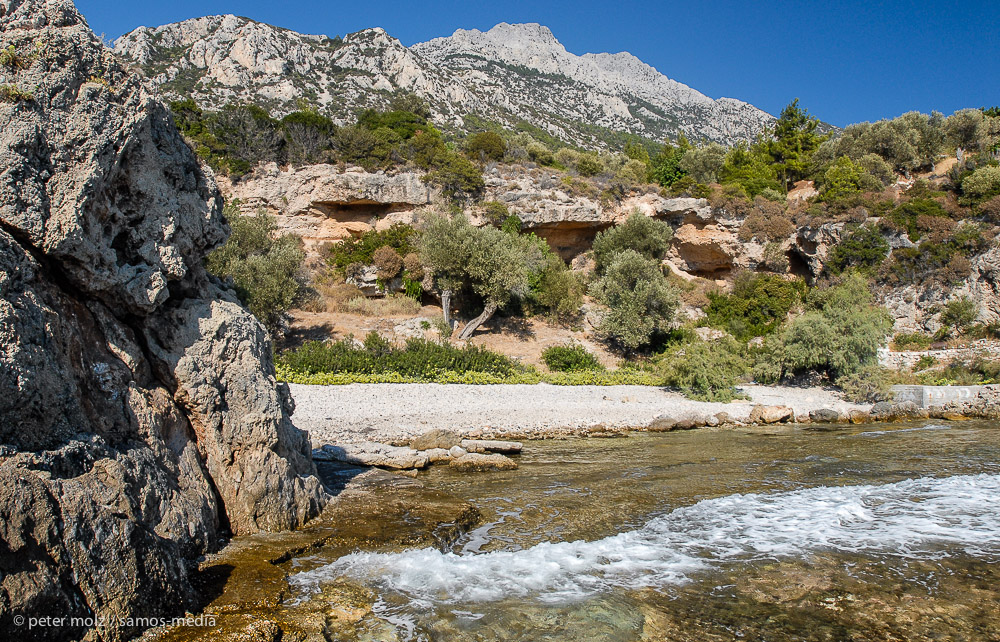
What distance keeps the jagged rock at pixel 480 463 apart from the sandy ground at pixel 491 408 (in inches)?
83.7

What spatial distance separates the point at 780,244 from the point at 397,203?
70.1 ft

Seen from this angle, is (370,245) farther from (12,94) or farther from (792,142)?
(792,142)

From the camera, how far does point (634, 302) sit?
2327 centimetres

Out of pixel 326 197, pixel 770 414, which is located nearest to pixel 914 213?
pixel 770 414

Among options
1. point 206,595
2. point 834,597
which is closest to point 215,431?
point 206,595

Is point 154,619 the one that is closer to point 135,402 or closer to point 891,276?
point 135,402

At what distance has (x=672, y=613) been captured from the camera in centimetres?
414

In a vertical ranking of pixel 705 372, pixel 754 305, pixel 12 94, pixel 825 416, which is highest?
pixel 12 94

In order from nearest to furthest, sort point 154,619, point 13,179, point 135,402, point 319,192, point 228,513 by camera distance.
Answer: point 154,619, point 13,179, point 135,402, point 228,513, point 319,192

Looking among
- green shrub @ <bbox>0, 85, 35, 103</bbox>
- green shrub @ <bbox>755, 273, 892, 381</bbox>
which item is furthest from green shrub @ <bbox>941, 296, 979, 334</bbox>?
green shrub @ <bbox>0, 85, 35, 103</bbox>

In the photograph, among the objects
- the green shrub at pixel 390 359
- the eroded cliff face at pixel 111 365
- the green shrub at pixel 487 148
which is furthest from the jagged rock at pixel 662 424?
the green shrub at pixel 487 148

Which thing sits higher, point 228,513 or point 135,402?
point 135,402

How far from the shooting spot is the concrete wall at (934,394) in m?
16.6

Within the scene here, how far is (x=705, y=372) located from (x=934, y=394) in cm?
690
